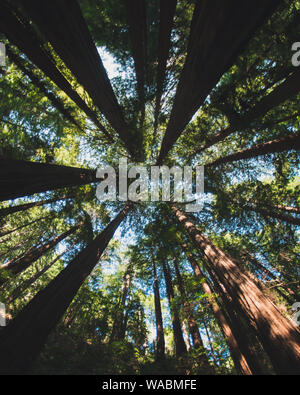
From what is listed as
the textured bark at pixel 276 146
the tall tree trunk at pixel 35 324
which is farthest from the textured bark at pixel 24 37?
the textured bark at pixel 276 146

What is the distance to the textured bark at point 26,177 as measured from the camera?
90.3 inches

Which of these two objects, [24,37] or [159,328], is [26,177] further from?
[159,328]

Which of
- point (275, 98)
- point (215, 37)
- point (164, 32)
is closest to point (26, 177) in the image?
point (215, 37)

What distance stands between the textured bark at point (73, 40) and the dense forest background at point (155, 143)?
0.02m

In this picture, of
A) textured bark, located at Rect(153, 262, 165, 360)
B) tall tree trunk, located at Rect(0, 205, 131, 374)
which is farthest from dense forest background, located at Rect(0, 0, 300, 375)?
textured bark, located at Rect(153, 262, 165, 360)

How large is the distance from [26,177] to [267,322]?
3976mm

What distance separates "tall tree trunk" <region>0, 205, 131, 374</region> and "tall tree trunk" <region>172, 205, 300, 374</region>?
2.83 meters

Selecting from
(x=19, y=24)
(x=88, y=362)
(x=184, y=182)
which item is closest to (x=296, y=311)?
(x=88, y=362)

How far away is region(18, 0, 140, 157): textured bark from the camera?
1932 millimetres

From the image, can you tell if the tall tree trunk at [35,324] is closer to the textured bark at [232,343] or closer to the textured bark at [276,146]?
the textured bark at [232,343]

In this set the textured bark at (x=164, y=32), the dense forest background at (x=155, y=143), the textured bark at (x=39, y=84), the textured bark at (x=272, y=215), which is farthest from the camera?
the textured bark at (x=272, y=215)

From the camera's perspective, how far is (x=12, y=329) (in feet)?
6.63

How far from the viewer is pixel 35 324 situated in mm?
2172

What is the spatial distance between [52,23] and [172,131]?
3136mm
